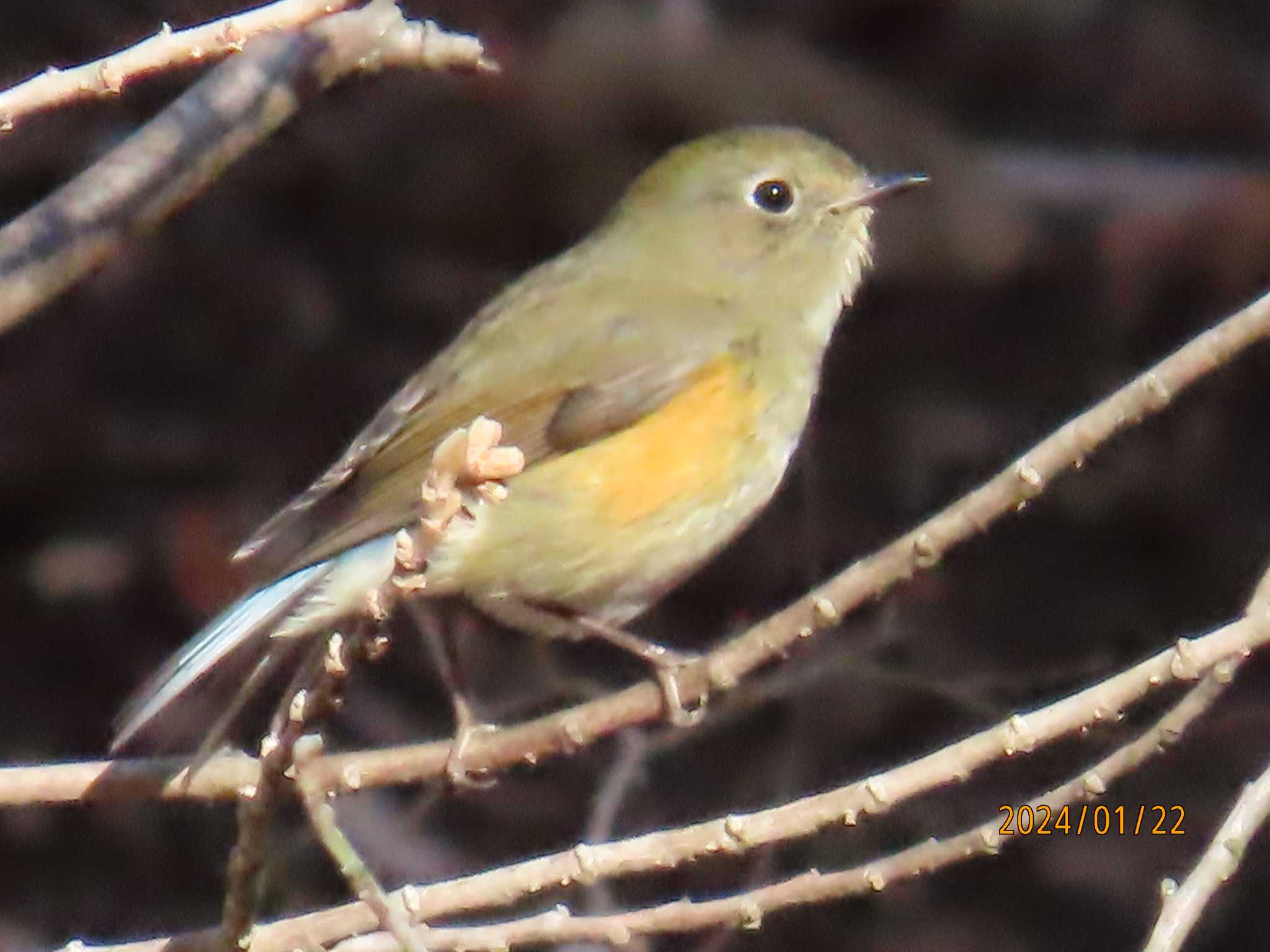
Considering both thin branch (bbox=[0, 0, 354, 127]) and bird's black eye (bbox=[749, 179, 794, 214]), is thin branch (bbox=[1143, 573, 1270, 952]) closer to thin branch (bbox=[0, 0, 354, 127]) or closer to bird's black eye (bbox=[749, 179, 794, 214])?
thin branch (bbox=[0, 0, 354, 127])

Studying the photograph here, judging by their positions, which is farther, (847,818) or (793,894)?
(793,894)

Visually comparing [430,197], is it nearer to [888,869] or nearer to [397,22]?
[397,22]

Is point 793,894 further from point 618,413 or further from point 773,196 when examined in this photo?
point 773,196

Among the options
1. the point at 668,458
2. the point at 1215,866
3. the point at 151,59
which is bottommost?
the point at 1215,866

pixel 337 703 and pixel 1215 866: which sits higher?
pixel 337 703

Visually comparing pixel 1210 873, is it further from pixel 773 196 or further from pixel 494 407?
pixel 773 196

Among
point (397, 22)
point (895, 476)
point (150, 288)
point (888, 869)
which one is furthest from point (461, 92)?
point (888, 869)

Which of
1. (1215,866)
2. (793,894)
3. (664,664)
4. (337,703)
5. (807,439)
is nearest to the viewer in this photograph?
(337,703)

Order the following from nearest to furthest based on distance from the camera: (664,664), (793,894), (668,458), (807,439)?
(793,894), (664,664), (668,458), (807,439)
